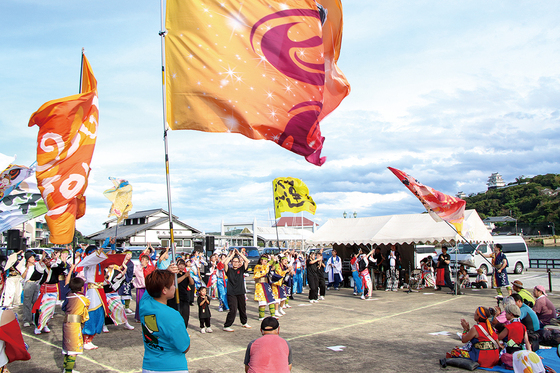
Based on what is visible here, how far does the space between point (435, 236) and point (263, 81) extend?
488 inches

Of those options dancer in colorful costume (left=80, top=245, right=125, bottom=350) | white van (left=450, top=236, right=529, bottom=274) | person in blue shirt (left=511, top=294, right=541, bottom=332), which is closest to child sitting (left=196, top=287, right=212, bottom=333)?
dancer in colorful costume (left=80, top=245, right=125, bottom=350)

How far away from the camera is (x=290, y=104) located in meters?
6.26

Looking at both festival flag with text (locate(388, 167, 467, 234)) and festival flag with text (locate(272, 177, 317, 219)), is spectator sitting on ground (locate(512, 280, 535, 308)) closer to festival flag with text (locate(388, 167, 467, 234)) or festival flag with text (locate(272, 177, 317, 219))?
festival flag with text (locate(388, 167, 467, 234))

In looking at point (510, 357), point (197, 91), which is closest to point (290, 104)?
point (197, 91)

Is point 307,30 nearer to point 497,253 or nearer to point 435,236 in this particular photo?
point 497,253

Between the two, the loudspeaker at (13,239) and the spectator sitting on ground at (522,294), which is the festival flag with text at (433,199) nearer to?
the spectator sitting on ground at (522,294)

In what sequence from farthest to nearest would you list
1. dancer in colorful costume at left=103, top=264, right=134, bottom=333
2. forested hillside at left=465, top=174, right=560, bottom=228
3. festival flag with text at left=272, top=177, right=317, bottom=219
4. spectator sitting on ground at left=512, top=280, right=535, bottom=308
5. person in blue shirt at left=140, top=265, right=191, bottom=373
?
forested hillside at left=465, top=174, right=560, bottom=228, festival flag with text at left=272, top=177, right=317, bottom=219, dancer in colorful costume at left=103, top=264, right=134, bottom=333, spectator sitting on ground at left=512, top=280, right=535, bottom=308, person in blue shirt at left=140, top=265, right=191, bottom=373

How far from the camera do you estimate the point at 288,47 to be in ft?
21.2

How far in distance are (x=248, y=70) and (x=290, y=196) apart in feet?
40.9

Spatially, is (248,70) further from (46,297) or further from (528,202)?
(528,202)

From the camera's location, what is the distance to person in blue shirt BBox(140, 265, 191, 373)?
3.31 metres

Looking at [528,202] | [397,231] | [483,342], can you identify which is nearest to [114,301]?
[483,342]

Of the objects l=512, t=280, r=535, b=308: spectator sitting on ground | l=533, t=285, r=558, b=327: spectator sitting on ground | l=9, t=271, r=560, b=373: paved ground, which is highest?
l=512, t=280, r=535, b=308: spectator sitting on ground

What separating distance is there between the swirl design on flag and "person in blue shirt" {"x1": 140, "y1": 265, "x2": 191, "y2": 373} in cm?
411
